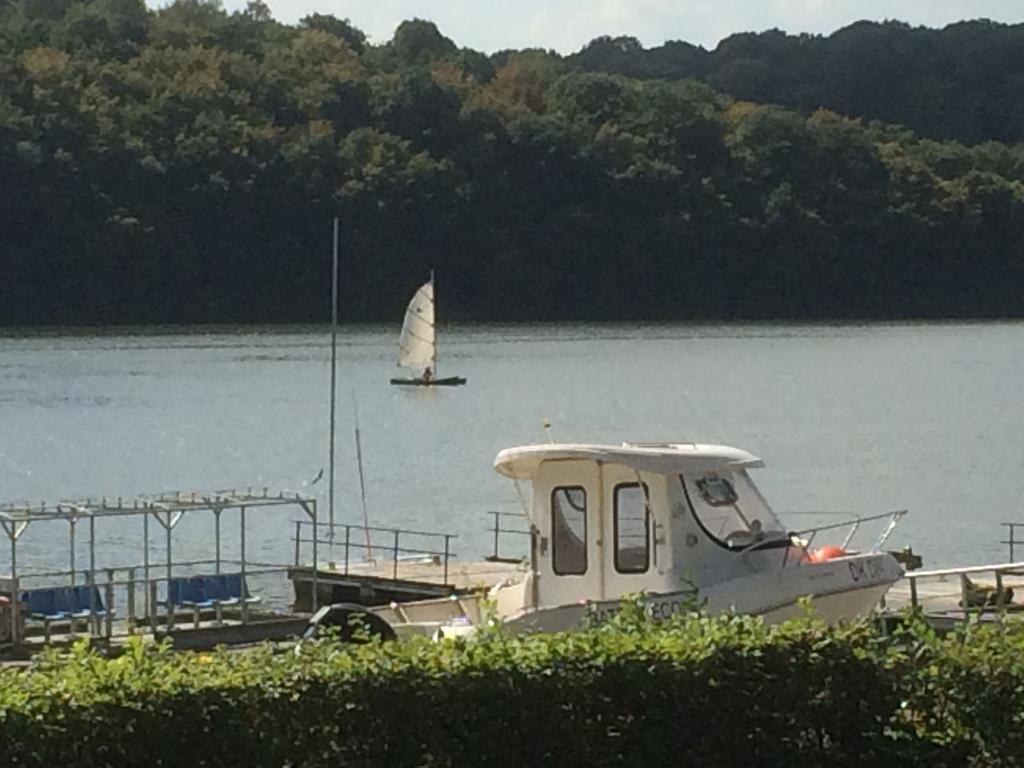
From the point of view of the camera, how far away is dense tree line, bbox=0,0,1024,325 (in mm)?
122688

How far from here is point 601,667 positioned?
1059 cm

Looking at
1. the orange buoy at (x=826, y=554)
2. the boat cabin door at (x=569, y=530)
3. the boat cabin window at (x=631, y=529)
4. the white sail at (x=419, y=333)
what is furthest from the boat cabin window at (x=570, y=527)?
the white sail at (x=419, y=333)

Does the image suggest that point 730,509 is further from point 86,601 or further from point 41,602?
point 41,602

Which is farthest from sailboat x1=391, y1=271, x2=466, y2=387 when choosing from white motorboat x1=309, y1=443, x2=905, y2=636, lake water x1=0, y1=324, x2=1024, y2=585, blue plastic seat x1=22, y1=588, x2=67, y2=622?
white motorboat x1=309, y1=443, x2=905, y2=636

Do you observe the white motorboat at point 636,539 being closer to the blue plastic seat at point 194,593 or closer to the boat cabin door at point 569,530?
the boat cabin door at point 569,530

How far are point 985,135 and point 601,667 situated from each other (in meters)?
188

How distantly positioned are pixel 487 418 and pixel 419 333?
5.27 meters

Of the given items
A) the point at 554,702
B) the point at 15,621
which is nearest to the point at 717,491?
the point at 15,621

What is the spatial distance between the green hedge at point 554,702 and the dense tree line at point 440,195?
110521 mm

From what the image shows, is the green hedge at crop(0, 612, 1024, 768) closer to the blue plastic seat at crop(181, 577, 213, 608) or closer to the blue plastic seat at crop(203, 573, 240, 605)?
the blue plastic seat at crop(181, 577, 213, 608)

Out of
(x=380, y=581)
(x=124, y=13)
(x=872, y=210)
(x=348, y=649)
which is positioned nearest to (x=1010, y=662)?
(x=348, y=649)

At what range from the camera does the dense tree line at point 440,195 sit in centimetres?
12269

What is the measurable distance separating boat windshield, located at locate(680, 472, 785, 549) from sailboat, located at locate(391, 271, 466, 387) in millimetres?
52512

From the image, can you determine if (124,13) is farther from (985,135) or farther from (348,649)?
(348,649)
